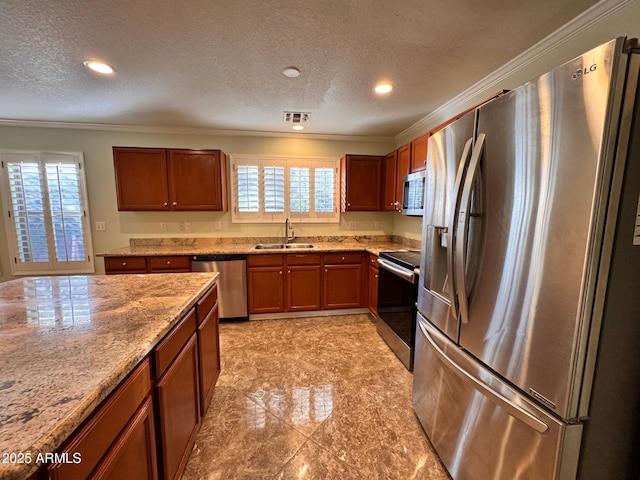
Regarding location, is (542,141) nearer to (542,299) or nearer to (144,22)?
(542,299)

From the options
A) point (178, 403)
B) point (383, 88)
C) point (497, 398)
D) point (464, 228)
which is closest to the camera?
point (497, 398)

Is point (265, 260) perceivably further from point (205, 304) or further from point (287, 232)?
point (205, 304)

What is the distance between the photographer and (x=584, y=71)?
783 millimetres

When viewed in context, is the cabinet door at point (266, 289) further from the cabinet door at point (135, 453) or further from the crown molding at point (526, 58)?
the crown molding at point (526, 58)

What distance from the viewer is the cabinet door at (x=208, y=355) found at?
1.63m

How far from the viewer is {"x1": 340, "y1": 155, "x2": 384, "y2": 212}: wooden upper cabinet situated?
364 cm

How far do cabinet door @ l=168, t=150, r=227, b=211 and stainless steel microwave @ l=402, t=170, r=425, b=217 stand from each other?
2.26 meters

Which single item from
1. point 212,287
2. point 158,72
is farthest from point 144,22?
point 212,287

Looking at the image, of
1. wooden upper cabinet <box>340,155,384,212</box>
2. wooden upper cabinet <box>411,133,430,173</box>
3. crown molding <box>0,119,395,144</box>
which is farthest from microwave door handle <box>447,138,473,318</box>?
crown molding <box>0,119,395,144</box>

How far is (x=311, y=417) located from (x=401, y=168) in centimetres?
267

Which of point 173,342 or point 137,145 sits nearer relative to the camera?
point 173,342

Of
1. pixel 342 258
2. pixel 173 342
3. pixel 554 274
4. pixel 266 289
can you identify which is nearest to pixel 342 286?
pixel 342 258

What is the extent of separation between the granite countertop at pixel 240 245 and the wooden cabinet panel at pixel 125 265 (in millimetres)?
65

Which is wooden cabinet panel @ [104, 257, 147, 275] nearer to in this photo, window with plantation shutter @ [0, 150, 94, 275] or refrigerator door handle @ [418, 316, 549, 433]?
window with plantation shutter @ [0, 150, 94, 275]
